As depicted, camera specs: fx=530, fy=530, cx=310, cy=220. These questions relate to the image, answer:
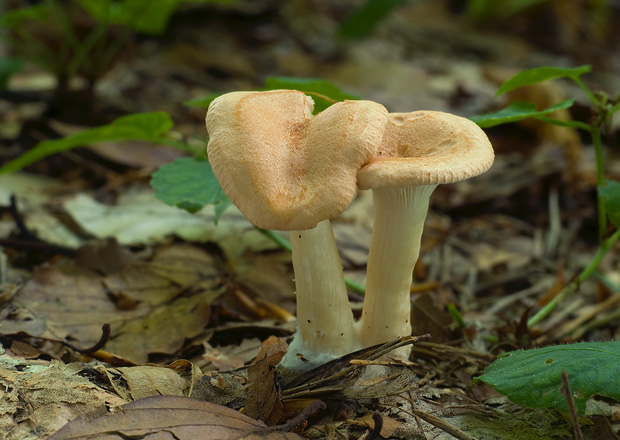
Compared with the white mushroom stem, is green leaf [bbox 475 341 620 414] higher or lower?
lower

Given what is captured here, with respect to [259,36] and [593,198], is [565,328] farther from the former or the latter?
[259,36]

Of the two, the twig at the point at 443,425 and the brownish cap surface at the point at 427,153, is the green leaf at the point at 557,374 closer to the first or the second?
the twig at the point at 443,425

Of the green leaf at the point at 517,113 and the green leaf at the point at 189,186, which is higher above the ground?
the green leaf at the point at 517,113

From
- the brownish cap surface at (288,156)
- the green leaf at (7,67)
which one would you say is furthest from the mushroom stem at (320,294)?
the green leaf at (7,67)

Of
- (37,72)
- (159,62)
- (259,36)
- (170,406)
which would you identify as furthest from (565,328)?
(37,72)

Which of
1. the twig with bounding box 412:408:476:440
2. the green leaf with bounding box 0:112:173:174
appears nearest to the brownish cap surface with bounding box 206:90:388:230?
the twig with bounding box 412:408:476:440

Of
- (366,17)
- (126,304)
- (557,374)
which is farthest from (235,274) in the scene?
(366,17)

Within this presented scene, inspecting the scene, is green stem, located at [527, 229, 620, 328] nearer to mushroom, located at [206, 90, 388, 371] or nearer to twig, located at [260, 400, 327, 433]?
mushroom, located at [206, 90, 388, 371]
